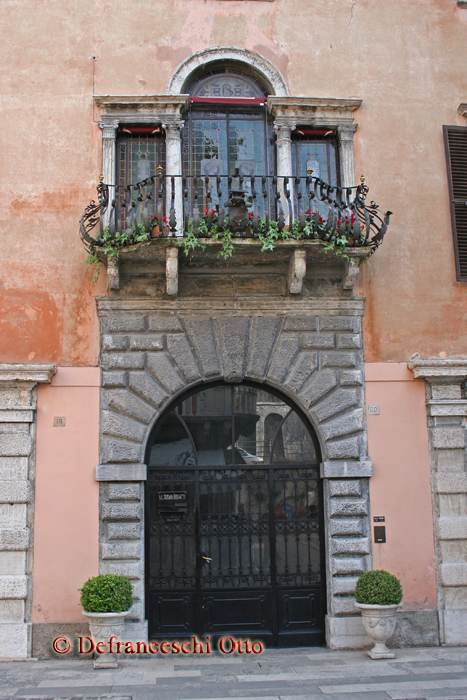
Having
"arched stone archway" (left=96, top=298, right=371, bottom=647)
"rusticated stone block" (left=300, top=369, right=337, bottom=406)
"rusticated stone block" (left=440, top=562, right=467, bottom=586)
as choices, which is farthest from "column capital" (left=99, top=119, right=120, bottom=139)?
"rusticated stone block" (left=440, top=562, right=467, bottom=586)

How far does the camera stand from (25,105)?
30.5ft

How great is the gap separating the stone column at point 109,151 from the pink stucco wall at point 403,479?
14.7 ft

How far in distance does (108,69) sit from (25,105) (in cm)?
130

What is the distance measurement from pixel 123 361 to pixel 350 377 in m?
3.07

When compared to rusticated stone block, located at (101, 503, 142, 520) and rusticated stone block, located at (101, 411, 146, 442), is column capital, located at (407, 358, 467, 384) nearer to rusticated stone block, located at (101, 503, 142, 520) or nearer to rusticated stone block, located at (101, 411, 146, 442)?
rusticated stone block, located at (101, 411, 146, 442)

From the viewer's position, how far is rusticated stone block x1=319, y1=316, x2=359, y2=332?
8.96 m

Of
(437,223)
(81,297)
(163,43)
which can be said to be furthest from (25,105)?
(437,223)

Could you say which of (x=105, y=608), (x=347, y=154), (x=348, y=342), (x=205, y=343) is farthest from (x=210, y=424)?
(x=347, y=154)

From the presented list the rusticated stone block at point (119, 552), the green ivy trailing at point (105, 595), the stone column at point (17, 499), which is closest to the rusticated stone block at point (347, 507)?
the rusticated stone block at point (119, 552)

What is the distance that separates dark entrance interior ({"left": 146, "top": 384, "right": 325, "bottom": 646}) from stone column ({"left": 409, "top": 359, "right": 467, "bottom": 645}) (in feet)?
5.13

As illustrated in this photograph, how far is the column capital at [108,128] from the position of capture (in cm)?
927

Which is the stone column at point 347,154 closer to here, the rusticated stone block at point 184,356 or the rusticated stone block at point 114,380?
the rusticated stone block at point 184,356

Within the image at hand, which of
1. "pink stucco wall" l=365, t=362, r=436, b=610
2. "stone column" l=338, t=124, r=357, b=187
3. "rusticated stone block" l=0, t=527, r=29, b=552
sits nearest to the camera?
"rusticated stone block" l=0, t=527, r=29, b=552

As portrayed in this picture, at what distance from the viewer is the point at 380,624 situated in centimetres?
784
